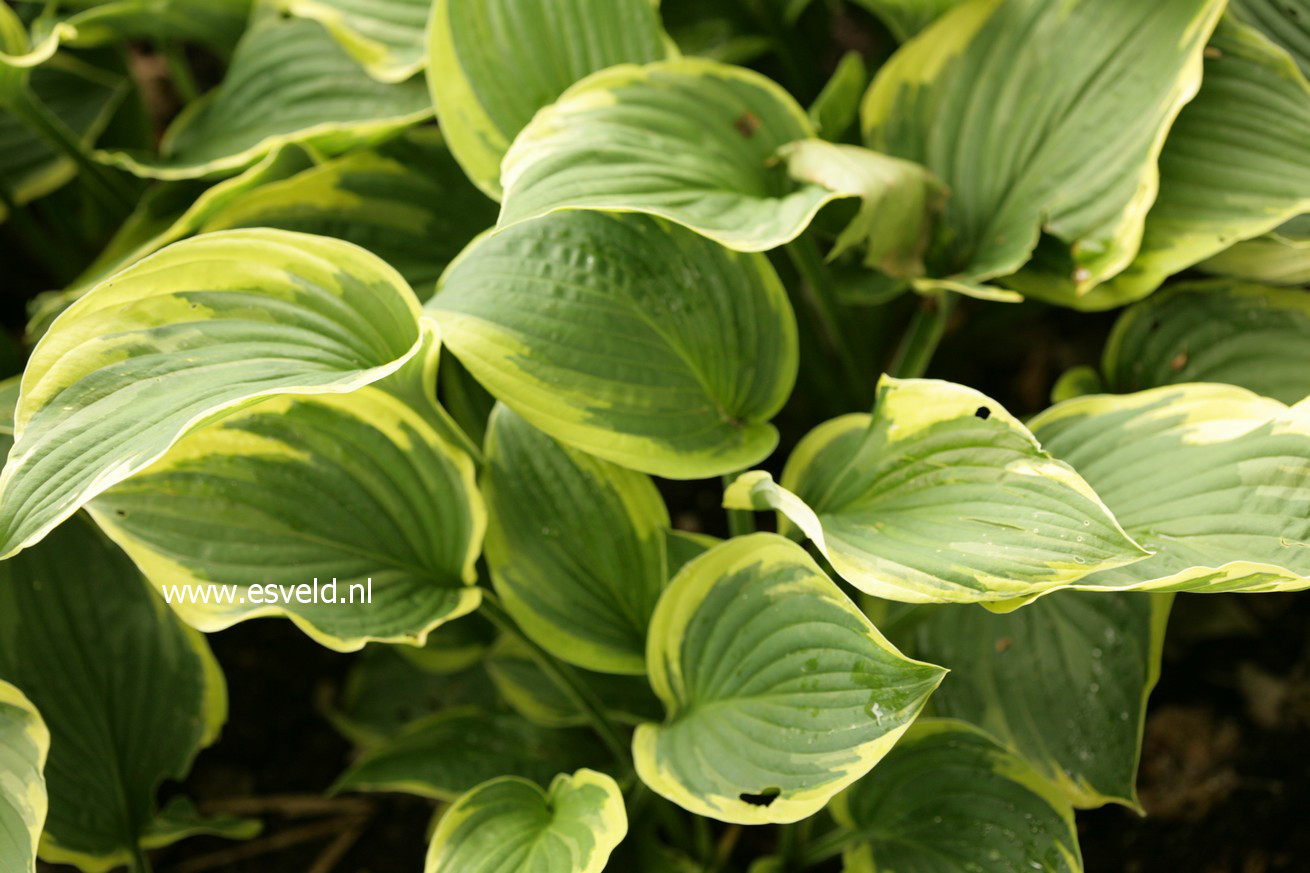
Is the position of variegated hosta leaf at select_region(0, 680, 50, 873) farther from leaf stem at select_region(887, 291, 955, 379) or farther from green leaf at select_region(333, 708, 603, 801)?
leaf stem at select_region(887, 291, 955, 379)

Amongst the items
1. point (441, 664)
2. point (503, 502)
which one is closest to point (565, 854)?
point (503, 502)

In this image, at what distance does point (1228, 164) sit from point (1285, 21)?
0.17 meters

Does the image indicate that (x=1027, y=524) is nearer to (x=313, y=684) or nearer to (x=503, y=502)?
(x=503, y=502)

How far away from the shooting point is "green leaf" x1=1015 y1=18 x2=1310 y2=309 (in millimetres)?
917

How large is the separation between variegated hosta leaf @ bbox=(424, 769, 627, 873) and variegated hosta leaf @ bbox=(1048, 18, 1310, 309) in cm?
63

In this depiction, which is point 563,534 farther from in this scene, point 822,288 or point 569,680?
point 822,288

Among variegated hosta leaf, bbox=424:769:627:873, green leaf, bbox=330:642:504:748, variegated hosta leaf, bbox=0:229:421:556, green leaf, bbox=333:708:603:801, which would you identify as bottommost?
green leaf, bbox=330:642:504:748

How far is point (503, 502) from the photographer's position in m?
0.89

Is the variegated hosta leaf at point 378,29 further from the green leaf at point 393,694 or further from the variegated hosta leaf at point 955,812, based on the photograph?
the variegated hosta leaf at point 955,812

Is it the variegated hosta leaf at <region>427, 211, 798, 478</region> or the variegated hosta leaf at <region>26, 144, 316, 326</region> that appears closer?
the variegated hosta leaf at <region>427, 211, 798, 478</region>

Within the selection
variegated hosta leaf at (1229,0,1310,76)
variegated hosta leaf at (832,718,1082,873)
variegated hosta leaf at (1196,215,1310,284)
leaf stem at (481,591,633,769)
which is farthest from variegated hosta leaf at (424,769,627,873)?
variegated hosta leaf at (1229,0,1310,76)

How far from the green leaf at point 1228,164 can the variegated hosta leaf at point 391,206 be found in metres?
0.61

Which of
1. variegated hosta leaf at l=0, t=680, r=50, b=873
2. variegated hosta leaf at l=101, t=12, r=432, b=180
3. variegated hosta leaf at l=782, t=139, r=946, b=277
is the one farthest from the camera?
variegated hosta leaf at l=101, t=12, r=432, b=180

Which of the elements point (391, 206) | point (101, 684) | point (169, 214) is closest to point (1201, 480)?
point (391, 206)
